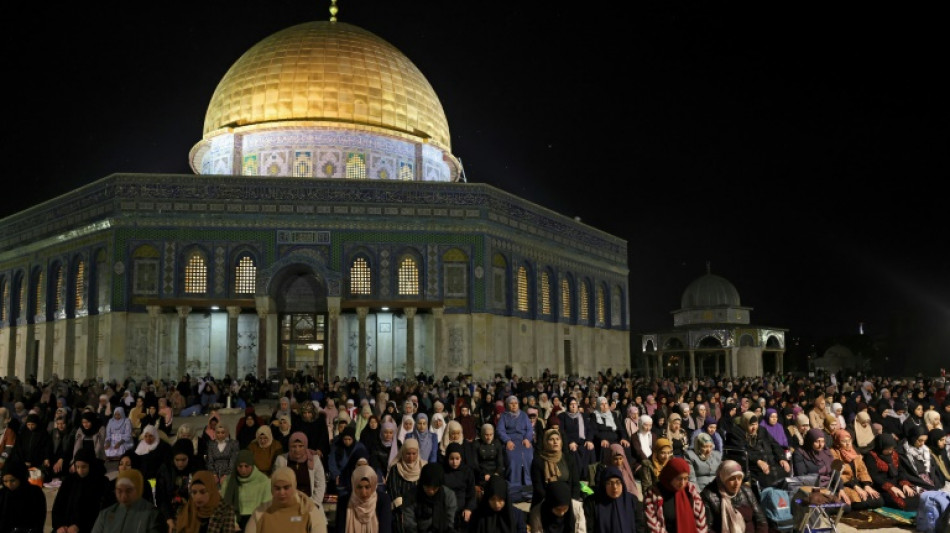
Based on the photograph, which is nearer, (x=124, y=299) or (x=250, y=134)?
(x=124, y=299)

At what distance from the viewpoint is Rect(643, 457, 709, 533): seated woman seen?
7082 mm

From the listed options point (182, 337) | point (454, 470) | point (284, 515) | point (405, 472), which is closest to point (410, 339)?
point (182, 337)

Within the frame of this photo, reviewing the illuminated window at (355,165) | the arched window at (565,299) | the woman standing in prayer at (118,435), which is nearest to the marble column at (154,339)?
the illuminated window at (355,165)

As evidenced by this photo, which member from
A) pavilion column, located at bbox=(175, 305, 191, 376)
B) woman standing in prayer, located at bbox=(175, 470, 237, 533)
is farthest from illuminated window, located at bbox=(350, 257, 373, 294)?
woman standing in prayer, located at bbox=(175, 470, 237, 533)

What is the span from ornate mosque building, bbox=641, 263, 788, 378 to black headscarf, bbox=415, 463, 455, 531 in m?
41.9

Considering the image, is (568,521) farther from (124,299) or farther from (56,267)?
(56,267)

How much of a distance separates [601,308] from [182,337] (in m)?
18.6

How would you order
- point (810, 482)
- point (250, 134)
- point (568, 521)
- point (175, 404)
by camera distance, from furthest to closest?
point (250, 134) < point (175, 404) < point (810, 482) < point (568, 521)

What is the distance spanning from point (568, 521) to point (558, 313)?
28766 mm

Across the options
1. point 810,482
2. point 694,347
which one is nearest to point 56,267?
point 810,482

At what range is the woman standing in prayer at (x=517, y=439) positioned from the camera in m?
11.7

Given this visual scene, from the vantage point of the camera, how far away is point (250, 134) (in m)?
34.5

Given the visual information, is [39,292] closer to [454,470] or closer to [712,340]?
[454,470]

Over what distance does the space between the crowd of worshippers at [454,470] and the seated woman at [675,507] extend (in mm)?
13
